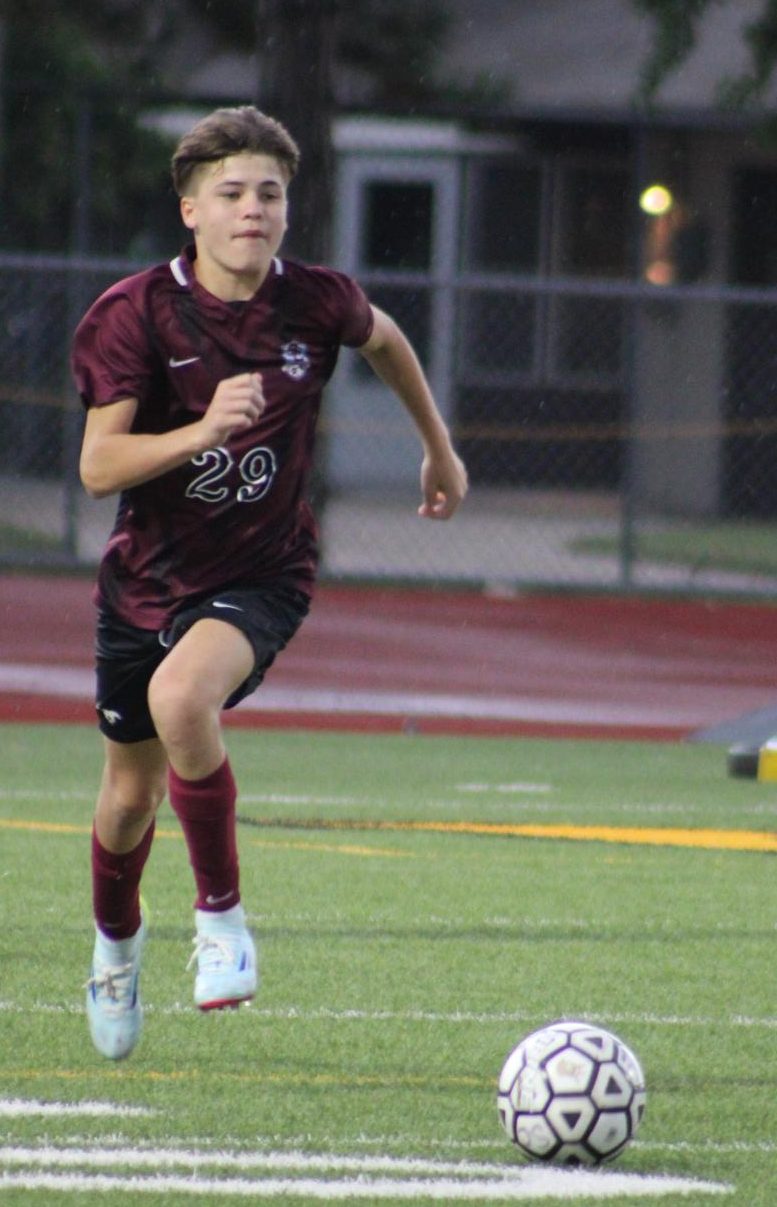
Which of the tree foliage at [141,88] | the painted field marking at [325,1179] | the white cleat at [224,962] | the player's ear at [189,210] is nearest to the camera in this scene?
the painted field marking at [325,1179]

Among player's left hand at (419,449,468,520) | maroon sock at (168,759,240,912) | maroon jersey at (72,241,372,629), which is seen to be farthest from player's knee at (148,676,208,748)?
player's left hand at (419,449,468,520)

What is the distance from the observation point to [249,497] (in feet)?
17.5

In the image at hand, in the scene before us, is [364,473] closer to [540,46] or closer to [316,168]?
[316,168]

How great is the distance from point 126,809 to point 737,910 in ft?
8.63

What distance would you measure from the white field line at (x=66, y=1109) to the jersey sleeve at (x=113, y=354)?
1.47 meters

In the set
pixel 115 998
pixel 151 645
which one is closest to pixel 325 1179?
pixel 115 998

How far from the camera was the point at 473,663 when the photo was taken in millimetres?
15227

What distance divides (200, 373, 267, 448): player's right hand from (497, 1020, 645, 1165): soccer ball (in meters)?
1.36

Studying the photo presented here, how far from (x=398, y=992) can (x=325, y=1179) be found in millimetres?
1744

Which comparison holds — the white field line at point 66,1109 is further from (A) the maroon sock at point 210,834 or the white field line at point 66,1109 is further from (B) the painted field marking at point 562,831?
(B) the painted field marking at point 562,831

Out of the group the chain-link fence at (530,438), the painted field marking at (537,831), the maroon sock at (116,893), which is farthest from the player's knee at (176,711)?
the chain-link fence at (530,438)

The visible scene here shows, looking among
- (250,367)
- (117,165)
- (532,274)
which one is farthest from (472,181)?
(250,367)

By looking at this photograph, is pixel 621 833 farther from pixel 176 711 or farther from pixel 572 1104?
pixel 572 1104

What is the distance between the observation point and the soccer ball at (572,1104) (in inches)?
175
